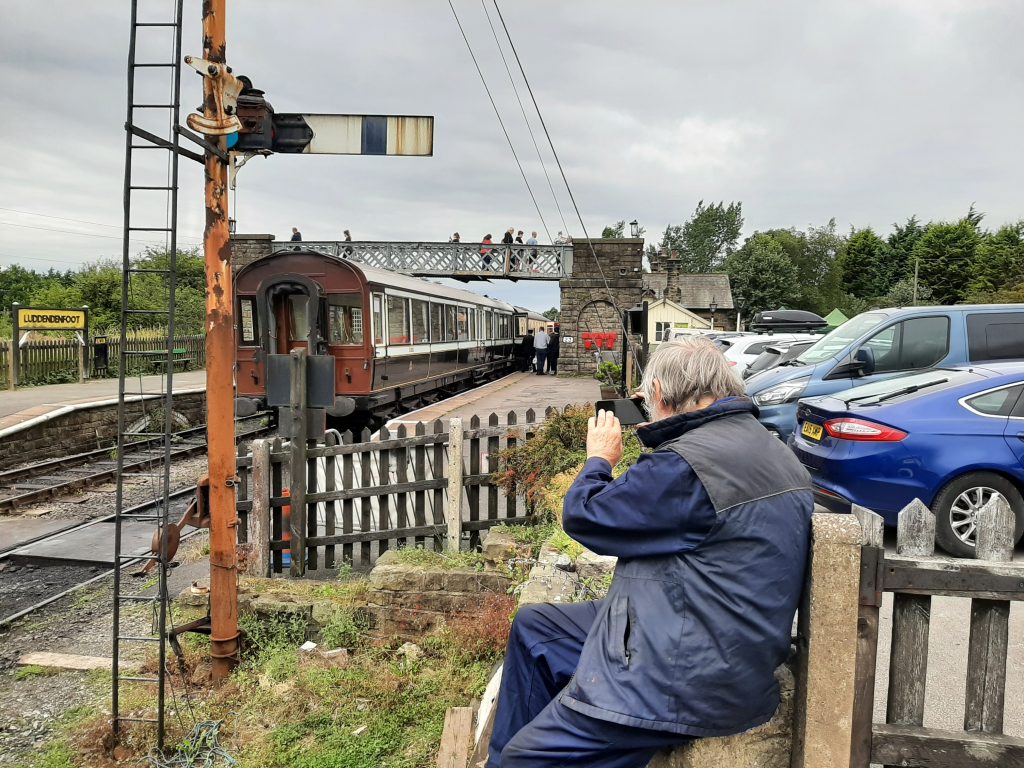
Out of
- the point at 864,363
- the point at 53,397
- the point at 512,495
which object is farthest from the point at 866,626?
the point at 53,397

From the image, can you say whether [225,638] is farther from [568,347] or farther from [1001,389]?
[568,347]

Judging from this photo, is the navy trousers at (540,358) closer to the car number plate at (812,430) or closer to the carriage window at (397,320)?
the carriage window at (397,320)

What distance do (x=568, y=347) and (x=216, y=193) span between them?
23009 millimetres

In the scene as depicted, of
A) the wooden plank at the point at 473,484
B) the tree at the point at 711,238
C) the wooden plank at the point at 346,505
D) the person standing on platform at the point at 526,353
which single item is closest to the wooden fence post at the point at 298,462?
the wooden plank at the point at 346,505

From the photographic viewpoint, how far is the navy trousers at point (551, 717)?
2.08m

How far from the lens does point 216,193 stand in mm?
4055

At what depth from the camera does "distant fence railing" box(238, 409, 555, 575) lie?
6039 millimetres

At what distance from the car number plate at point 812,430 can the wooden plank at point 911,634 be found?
3.67 m

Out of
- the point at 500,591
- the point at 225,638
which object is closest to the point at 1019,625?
the point at 500,591

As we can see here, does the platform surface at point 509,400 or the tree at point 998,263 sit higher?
the tree at point 998,263

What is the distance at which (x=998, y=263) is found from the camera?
123 feet

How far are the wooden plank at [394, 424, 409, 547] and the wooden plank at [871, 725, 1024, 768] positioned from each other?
174 inches

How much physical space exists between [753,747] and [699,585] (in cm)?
68

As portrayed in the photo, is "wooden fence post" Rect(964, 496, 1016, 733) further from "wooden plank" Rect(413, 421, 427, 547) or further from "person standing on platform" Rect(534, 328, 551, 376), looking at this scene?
"person standing on platform" Rect(534, 328, 551, 376)
